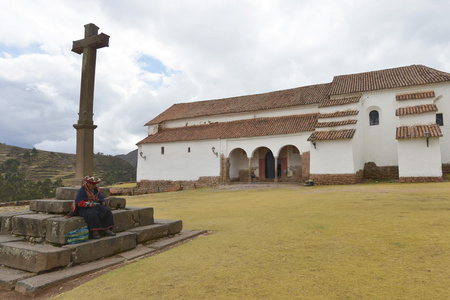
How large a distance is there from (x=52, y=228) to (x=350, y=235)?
4.35 m

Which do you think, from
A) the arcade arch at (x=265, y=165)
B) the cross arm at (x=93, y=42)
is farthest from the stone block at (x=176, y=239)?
the arcade arch at (x=265, y=165)

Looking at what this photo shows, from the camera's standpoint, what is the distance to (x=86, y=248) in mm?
3684

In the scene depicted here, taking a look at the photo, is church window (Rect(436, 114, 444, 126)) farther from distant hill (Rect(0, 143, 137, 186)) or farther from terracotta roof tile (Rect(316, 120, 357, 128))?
distant hill (Rect(0, 143, 137, 186))

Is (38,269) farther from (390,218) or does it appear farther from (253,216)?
(390,218)

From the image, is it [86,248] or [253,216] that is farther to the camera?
[253,216]

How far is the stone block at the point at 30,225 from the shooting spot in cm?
394

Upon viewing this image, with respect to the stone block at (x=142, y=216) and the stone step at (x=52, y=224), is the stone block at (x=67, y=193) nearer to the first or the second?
the stone step at (x=52, y=224)

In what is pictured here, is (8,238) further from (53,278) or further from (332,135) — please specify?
(332,135)

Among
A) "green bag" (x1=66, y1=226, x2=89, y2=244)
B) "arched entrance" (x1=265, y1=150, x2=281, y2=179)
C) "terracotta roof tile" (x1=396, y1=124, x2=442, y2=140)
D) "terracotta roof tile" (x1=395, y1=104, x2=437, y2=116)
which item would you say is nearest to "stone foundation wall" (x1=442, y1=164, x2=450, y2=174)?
"terracotta roof tile" (x1=396, y1=124, x2=442, y2=140)

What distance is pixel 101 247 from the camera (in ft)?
12.7

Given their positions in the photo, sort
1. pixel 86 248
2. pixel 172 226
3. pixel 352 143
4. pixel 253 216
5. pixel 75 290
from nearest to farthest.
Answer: pixel 75 290 < pixel 86 248 < pixel 172 226 < pixel 253 216 < pixel 352 143

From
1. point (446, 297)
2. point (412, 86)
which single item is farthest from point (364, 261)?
point (412, 86)

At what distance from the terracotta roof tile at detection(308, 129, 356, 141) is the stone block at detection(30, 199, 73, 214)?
14.4 m

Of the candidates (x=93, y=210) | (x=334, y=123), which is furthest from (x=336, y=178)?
(x=93, y=210)
